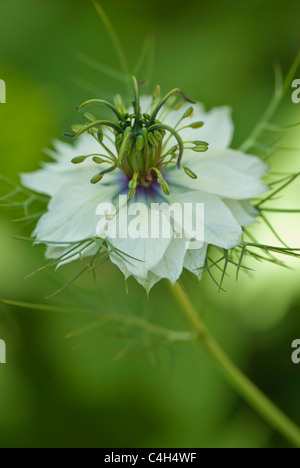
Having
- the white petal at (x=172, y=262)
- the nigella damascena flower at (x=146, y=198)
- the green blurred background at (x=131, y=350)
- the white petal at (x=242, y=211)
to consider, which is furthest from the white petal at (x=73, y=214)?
the green blurred background at (x=131, y=350)

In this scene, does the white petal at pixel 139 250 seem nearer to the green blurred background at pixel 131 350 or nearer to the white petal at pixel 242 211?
the white petal at pixel 242 211

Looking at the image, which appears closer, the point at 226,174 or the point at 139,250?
the point at 139,250

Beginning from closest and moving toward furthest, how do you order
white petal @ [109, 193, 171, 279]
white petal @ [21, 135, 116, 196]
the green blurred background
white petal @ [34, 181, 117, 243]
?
white petal @ [109, 193, 171, 279] → white petal @ [34, 181, 117, 243] → white petal @ [21, 135, 116, 196] → the green blurred background

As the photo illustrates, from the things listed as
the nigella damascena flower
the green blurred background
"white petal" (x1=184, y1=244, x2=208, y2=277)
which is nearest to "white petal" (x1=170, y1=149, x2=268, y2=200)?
the nigella damascena flower

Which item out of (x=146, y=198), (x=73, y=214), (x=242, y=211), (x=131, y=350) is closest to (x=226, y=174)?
(x=242, y=211)

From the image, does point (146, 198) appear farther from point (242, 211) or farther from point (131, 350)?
point (131, 350)

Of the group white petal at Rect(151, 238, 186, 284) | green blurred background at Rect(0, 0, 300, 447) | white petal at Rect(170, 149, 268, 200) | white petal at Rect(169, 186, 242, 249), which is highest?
white petal at Rect(170, 149, 268, 200)

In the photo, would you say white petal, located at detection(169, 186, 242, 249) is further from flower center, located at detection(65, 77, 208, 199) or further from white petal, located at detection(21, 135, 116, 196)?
white petal, located at detection(21, 135, 116, 196)
